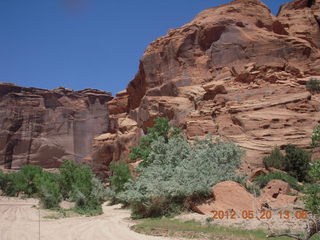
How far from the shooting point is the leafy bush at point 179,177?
1397 centimetres

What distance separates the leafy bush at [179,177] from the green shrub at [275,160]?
5829mm

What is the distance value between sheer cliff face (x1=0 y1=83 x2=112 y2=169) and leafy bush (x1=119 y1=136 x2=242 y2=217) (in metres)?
50.2

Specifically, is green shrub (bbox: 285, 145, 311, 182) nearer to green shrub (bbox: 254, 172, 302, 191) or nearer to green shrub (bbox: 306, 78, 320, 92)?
green shrub (bbox: 254, 172, 302, 191)

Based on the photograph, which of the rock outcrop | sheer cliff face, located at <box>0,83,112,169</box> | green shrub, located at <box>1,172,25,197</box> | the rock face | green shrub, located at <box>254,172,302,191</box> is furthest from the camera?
sheer cliff face, located at <box>0,83,112,169</box>

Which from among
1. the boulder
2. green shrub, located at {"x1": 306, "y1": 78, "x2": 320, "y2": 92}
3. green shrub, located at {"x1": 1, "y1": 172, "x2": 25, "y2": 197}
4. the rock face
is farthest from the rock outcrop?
green shrub, located at {"x1": 1, "y1": 172, "x2": 25, "y2": 197}

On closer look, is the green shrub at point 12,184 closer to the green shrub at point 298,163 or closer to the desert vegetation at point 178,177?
the desert vegetation at point 178,177

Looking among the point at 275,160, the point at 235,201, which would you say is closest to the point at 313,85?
the point at 275,160

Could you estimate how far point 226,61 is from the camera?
3562 centimetres

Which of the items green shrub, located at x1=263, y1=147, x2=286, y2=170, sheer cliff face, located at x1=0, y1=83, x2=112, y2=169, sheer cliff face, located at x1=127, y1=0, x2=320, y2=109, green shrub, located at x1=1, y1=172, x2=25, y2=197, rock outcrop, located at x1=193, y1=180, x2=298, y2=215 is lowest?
green shrub, located at x1=1, y1=172, x2=25, y2=197

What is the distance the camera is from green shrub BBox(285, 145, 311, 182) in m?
22.2

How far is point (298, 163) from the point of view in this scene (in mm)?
22344

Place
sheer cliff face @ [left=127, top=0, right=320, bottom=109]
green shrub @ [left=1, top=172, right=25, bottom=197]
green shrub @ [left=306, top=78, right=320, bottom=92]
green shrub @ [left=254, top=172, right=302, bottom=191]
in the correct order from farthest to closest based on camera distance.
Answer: green shrub @ [left=1, top=172, right=25, bottom=197] < sheer cliff face @ [left=127, top=0, right=320, bottom=109] < green shrub @ [left=306, top=78, right=320, bottom=92] < green shrub @ [left=254, top=172, right=302, bottom=191]

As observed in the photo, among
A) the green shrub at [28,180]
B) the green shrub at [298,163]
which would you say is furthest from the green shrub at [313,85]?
the green shrub at [28,180]

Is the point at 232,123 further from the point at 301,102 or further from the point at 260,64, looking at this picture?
the point at 260,64
